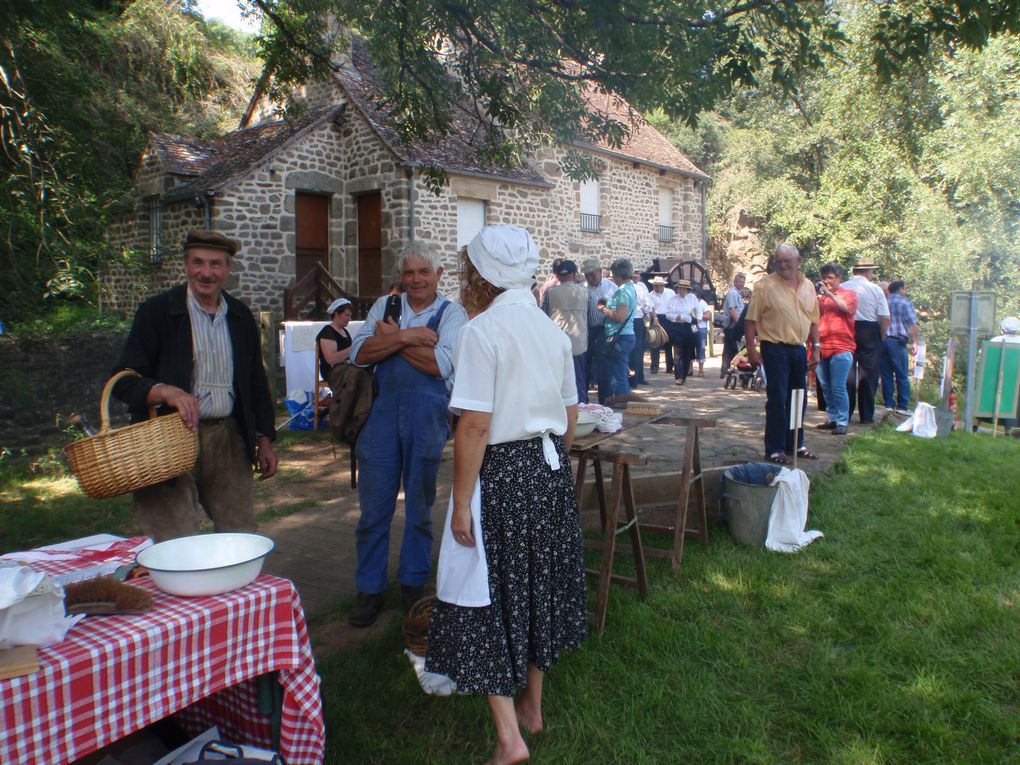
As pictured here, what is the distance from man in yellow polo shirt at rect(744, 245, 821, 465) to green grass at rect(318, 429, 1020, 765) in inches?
71.4

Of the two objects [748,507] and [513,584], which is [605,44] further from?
[513,584]

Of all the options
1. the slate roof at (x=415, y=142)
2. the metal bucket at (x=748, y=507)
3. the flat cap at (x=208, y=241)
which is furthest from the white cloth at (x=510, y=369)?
the slate roof at (x=415, y=142)

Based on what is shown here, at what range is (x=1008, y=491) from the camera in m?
5.85

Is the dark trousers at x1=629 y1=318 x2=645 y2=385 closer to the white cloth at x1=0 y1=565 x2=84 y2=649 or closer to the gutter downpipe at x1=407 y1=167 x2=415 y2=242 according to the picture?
the gutter downpipe at x1=407 y1=167 x2=415 y2=242

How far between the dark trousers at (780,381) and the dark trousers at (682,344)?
6.12 meters

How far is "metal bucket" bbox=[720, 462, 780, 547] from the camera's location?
15.6 feet

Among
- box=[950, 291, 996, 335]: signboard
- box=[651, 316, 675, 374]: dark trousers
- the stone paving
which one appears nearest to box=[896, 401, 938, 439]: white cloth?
the stone paving

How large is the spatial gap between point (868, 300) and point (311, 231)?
10.7 meters

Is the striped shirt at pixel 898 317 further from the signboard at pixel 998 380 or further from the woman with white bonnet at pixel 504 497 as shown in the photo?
the woman with white bonnet at pixel 504 497

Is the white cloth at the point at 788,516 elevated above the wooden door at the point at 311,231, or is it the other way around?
the wooden door at the point at 311,231

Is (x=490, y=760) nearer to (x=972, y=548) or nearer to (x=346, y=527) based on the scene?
(x=346, y=527)

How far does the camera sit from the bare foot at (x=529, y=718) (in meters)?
2.87

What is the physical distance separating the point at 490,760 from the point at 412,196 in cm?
1263

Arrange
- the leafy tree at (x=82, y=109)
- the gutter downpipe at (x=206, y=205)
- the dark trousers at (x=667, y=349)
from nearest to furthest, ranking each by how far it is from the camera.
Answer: the leafy tree at (x=82, y=109), the dark trousers at (x=667, y=349), the gutter downpipe at (x=206, y=205)
